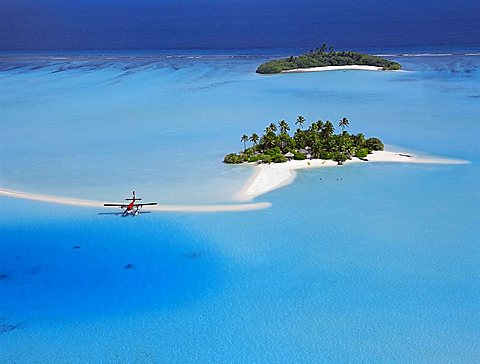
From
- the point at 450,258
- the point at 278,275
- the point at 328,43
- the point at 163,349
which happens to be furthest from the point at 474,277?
the point at 328,43

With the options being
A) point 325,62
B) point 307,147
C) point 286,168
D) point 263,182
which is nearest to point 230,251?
point 263,182

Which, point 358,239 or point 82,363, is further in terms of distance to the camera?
point 358,239

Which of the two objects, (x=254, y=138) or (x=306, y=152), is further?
(x=306, y=152)

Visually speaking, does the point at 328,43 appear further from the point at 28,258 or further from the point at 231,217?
the point at 28,258

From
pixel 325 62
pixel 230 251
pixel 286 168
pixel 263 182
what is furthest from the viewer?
pixel 325 62

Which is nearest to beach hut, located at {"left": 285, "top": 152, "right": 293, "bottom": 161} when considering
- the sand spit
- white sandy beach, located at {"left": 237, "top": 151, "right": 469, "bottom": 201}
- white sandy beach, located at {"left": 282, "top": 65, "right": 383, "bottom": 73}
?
white sandy beach, located at {"left": 237, "top": 151, "right": 469, "bottom": 201}

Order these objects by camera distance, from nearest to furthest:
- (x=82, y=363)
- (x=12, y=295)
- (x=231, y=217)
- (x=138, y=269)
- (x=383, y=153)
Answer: (x=82, y=363) → (x=12, y=295) → (x=138, y=269) → (x=231, y=217) → (x=383, y=153)

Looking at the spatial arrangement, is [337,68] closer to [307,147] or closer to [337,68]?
[337,68]

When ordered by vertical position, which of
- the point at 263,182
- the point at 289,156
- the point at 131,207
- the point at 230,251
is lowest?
the point at 230,251

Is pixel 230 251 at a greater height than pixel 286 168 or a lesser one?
lesser
